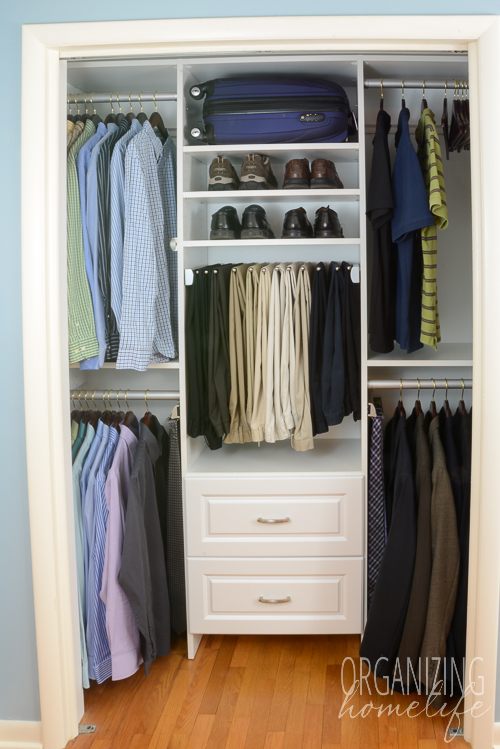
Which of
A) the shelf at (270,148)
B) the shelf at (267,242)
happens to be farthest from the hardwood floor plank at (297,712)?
the shelf at (270,148)

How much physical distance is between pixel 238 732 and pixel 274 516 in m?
0.70

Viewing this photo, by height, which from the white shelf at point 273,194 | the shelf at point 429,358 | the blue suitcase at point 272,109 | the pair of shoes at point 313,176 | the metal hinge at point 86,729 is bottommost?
the metal hinge at point 86,729

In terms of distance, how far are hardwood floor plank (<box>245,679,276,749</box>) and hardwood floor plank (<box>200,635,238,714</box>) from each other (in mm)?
136

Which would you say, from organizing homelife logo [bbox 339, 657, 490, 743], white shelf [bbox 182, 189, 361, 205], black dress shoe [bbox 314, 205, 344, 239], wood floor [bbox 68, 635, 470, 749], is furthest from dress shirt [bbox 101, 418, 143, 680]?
black dress shoe [bbox 314, 205, 344, 239]

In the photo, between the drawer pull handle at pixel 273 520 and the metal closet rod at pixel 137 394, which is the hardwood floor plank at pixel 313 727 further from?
the metal closet rod at pixel 137 394

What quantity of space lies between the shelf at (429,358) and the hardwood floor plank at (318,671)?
1120 mm

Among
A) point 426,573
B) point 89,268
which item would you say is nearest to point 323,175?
point 89,268

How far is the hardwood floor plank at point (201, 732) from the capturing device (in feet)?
6.05

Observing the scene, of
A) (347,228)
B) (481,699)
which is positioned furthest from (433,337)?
(481,699)

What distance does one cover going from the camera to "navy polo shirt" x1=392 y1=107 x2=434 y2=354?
2.00m

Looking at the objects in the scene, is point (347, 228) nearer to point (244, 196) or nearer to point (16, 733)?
point (244, 196)

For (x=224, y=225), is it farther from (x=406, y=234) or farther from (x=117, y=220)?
(x=406, y=234)

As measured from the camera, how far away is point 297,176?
86.6 inches

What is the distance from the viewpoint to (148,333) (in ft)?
6.82
